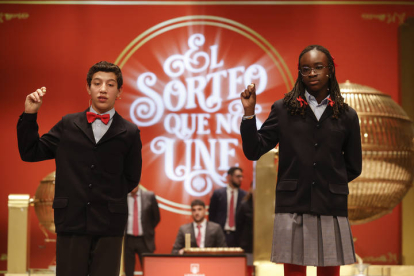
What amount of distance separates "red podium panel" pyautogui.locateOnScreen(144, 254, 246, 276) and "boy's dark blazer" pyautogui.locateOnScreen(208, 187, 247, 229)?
420 centimetres

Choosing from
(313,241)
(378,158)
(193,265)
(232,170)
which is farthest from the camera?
(232,170)

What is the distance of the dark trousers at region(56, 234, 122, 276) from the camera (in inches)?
107

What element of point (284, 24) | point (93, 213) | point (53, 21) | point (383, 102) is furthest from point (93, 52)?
point (93, 213)

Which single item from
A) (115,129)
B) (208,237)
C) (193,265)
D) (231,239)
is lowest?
(231,239)

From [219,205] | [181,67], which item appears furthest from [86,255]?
[181,67]

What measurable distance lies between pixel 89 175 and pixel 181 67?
20.9 ft

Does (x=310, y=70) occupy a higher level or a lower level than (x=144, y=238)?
higher

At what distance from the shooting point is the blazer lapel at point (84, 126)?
2.80m

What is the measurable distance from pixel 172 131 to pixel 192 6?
6.51 ft

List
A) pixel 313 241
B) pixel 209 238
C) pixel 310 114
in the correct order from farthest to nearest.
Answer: pixel 209 238
pixel 310 114
pixel 313 241

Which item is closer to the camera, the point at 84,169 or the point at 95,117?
the point at 84,169

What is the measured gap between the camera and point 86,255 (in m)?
2.73

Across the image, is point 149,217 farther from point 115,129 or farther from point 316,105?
point 316,105

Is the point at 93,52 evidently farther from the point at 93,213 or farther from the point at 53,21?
the point at 93,213
